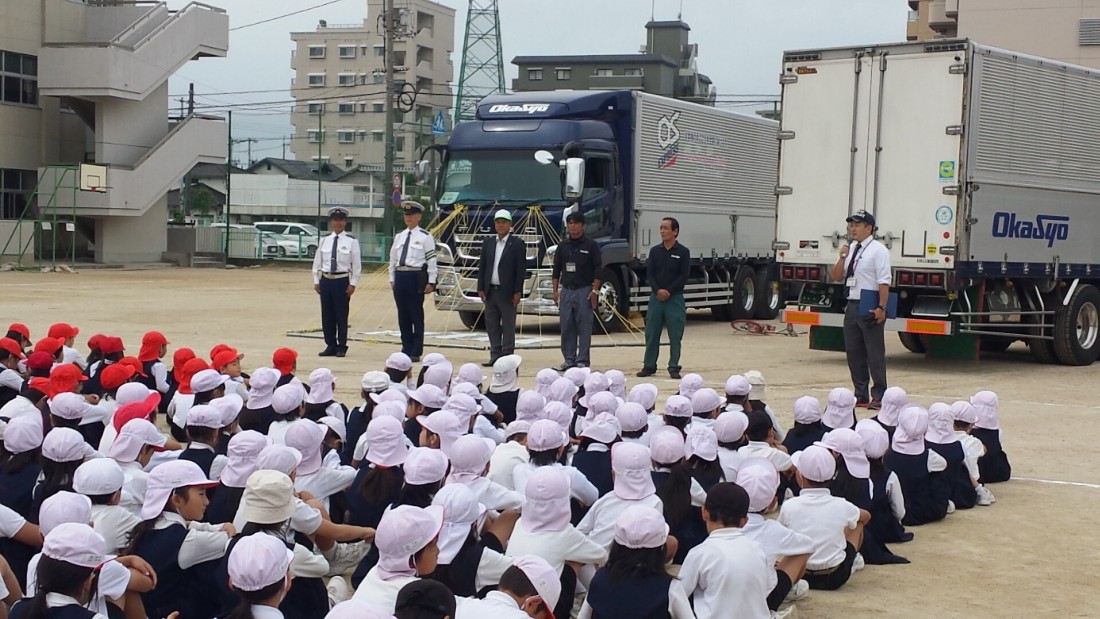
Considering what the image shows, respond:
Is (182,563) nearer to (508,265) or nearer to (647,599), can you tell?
(647,599)

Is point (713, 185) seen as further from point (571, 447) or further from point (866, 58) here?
point (571, 447)

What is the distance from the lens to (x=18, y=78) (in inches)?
1510

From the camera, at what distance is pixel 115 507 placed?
5.39 metres

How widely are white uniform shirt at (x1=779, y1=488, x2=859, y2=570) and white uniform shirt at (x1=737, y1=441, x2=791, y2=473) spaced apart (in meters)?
0.88

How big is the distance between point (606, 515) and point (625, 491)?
0.18m

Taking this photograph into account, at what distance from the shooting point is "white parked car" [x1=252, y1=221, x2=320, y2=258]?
4769 centimetres

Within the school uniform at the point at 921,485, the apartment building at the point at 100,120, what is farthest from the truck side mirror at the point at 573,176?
the apartment building at the point at 100,120

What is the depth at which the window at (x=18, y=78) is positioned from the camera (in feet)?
124

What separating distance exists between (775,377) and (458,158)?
6.89 m

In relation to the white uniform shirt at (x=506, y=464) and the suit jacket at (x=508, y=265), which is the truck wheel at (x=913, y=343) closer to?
the suit jacket at (x=508, y=265)

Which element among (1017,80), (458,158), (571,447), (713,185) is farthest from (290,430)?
(713,185)

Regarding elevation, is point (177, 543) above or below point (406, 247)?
below

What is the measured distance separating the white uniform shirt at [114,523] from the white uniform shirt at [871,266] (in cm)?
867

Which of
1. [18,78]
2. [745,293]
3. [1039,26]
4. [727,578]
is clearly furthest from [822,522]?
[1039,26]
